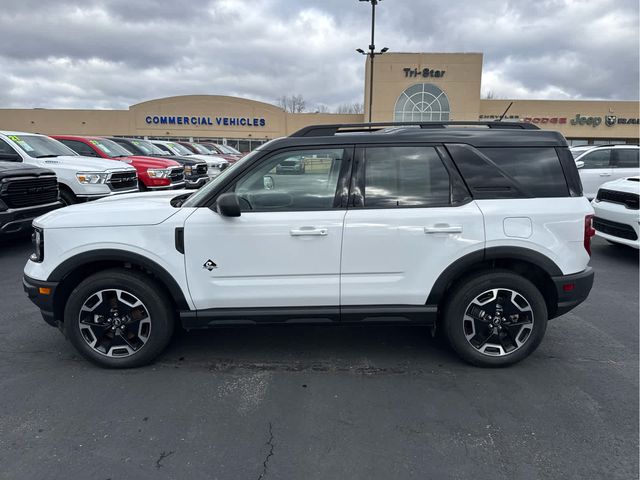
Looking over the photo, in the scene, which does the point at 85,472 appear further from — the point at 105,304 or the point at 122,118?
the point at 122,118

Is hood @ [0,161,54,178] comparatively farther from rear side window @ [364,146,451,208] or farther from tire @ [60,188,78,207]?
rear side window @ [364,146,451,208]

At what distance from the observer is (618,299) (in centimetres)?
526

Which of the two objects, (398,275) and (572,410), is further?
(398,275)

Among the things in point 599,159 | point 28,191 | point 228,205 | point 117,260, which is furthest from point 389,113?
point 117,260

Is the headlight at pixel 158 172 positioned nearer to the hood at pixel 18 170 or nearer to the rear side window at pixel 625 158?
the hood at pixel 18 170

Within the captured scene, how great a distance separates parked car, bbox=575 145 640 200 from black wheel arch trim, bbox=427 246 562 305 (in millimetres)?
9457

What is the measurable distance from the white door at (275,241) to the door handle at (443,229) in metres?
0.65

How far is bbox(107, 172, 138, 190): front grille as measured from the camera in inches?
339

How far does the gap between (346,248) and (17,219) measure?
19.5ft

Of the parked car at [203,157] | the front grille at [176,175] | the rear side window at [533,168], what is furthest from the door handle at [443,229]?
the parked car at [203,157]

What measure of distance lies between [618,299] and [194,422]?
5045 mm

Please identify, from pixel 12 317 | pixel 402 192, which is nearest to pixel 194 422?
pixel 402 192

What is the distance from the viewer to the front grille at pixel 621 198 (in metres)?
6.67

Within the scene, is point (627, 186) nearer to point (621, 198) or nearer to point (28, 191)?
point (621, 198)
